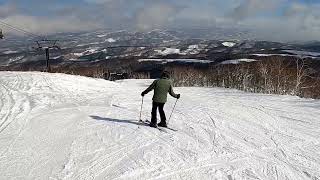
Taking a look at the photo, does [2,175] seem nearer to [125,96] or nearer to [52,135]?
[52,135]

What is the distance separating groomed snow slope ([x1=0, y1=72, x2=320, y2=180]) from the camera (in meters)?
10.7

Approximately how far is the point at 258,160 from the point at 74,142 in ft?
18.7

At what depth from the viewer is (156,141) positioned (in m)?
13.5

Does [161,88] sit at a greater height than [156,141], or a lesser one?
greater

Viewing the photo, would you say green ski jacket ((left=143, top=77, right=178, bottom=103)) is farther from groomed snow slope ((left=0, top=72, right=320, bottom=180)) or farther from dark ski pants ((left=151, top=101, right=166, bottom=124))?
groomed snow slope ((left=0, top=72, right=320, bottom=180))

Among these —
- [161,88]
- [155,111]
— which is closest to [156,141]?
Answer: [155,111]

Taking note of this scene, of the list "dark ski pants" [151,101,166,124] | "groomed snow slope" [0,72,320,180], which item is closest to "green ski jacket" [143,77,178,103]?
"dark ski pants" [151,101,166,124]

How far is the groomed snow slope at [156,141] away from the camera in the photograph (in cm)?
1067

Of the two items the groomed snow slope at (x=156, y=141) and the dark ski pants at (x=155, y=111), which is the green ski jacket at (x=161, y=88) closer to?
the dark ski pants at (x=155, y=111)

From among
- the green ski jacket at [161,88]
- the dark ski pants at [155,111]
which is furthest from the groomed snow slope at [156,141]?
the green ski jacket at [161,88]

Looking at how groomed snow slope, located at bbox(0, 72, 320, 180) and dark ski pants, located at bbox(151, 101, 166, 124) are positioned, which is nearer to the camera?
groomed snow slope, located at bbox(0, 72, 320, 180)

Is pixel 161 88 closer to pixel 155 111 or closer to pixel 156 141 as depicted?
pixel 155 111

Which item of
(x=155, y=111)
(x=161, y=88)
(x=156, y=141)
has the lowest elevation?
(x=156, y=141)

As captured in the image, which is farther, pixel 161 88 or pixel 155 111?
pixel 155 111
